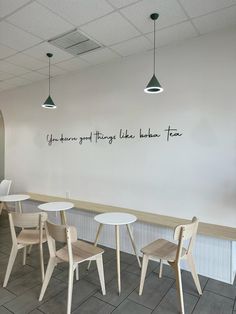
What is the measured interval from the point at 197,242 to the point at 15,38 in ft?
11.7

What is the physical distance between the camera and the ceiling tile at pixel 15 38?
9.21ft

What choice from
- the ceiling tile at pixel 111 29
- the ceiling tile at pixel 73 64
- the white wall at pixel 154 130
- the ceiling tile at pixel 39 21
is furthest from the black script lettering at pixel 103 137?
the ceiling tile at pixel 39 21

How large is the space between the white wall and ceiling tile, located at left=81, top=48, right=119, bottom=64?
0.42 ft

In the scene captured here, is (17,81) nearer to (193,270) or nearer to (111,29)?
(111,29)

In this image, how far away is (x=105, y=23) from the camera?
2.69m

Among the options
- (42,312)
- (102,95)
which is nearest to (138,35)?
(102,95)

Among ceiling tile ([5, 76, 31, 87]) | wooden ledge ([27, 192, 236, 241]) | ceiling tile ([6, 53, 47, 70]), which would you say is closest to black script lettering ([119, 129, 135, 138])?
wooden ledge ([27, 192, 236, 241])

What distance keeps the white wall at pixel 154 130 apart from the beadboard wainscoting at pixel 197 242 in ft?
0.87

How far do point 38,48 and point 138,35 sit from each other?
148 centimetres

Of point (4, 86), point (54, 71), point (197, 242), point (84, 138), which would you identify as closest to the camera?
point (197, 242)

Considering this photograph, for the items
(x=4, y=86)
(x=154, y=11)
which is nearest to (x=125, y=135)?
(x=154, y=11)

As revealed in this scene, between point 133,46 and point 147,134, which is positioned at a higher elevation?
point 133,46

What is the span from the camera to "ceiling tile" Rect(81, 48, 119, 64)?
11.3 ft

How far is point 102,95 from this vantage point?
12.7ft
